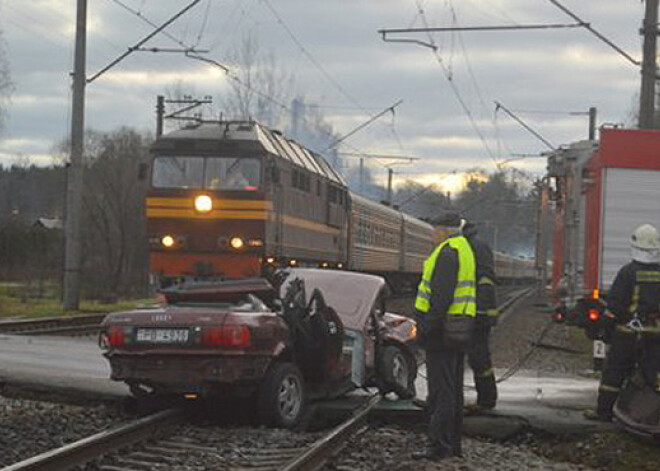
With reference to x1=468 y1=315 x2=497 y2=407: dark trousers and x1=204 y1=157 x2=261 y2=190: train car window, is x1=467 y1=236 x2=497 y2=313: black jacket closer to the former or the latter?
x1=468 y1=315 x2=497 y2=407: dark trousers

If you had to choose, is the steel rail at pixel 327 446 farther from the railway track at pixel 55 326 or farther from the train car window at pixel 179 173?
the train car window at pixel 179 173

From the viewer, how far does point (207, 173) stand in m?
23.8

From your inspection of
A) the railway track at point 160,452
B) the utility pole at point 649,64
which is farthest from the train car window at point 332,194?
the railway track at point 160,452

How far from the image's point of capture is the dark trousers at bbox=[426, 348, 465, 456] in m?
9.08

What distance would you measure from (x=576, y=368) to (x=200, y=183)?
29.0 feet

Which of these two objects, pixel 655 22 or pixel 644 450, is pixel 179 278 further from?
pixel 644 450

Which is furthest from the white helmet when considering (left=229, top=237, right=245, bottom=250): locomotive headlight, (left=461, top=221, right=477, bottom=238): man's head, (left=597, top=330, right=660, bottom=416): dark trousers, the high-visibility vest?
(left=229, top=237, right=245, bottom=250): locomotive headlight

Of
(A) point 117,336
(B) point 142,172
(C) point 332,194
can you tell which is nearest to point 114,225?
(C) point 332,194

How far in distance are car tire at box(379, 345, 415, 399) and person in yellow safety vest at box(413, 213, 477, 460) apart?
2624 mm

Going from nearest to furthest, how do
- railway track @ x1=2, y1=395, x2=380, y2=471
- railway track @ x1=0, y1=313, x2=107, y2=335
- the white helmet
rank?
1. railway track @ x1=2, y1=395, x2=380, y2=471
2. the white helmet
3. railway track @ x1=0, y1=313, x2=107, y2=335

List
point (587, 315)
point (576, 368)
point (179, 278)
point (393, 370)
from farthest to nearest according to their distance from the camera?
point (179, 278) → point (576, 368) → point (587, 315) → point (393, 370)

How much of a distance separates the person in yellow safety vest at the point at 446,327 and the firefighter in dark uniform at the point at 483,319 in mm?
561

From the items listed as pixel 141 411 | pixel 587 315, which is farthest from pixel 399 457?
pixel 587 315

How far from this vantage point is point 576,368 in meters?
18.7
